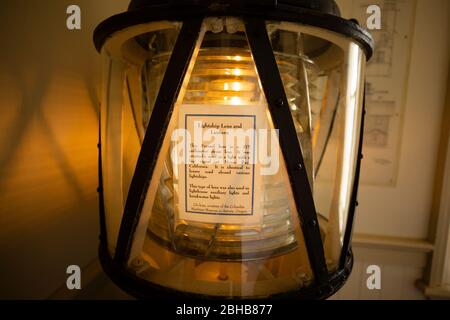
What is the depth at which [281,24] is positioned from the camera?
1.13 feet

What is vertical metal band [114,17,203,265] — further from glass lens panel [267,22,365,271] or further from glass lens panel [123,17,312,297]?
glass lens panel [267,22,365,271]

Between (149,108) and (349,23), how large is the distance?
0.34 metres

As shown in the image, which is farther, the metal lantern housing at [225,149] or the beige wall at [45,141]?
the beige wall at [45,141]

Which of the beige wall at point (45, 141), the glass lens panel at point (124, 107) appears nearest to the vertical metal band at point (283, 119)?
the glass lens panel at point (124, 107)

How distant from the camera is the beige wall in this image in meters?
0.47

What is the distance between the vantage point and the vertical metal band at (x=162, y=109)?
0.34m

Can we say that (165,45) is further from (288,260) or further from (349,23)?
(288,260)

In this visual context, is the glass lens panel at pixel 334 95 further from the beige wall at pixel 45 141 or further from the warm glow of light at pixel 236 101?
the beige wall at pixel 45 141

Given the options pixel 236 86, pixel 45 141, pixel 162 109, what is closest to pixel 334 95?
pixel 236 86

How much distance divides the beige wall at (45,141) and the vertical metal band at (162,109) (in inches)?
10.7

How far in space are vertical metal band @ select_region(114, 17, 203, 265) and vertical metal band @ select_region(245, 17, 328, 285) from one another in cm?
8
